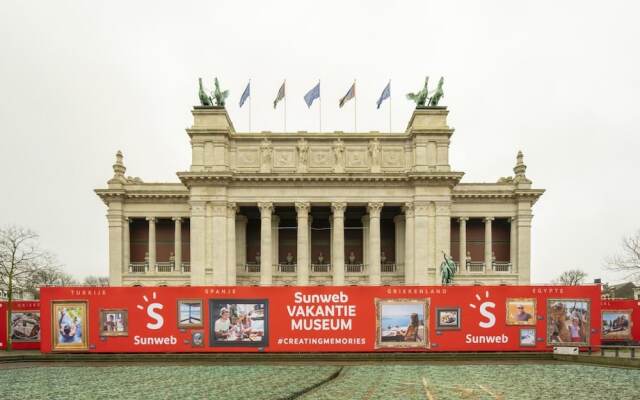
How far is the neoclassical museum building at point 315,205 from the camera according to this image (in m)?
34.3

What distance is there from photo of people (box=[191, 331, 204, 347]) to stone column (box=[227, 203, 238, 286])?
1774 centimetres

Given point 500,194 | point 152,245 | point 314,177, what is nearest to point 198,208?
point 152,245

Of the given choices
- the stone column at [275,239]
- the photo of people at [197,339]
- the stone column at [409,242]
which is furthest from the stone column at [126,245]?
the stone column at [409,242]

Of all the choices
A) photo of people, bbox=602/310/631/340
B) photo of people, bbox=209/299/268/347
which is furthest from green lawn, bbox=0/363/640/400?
photo of people, bbox=602/310/631/340

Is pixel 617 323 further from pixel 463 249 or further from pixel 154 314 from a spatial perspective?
pixel 154 314

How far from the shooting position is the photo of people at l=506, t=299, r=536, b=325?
16609 mm

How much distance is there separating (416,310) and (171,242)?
95.3ft

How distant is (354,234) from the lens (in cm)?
3991

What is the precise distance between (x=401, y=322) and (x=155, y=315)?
982cm

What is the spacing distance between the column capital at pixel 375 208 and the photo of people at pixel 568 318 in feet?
62.3

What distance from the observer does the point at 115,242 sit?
3694 centimetres

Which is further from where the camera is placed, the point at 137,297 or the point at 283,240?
the point at 283,240

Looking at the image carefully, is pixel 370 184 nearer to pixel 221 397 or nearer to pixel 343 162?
pixel 343 162

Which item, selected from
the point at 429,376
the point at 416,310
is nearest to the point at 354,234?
the point at 416,310
